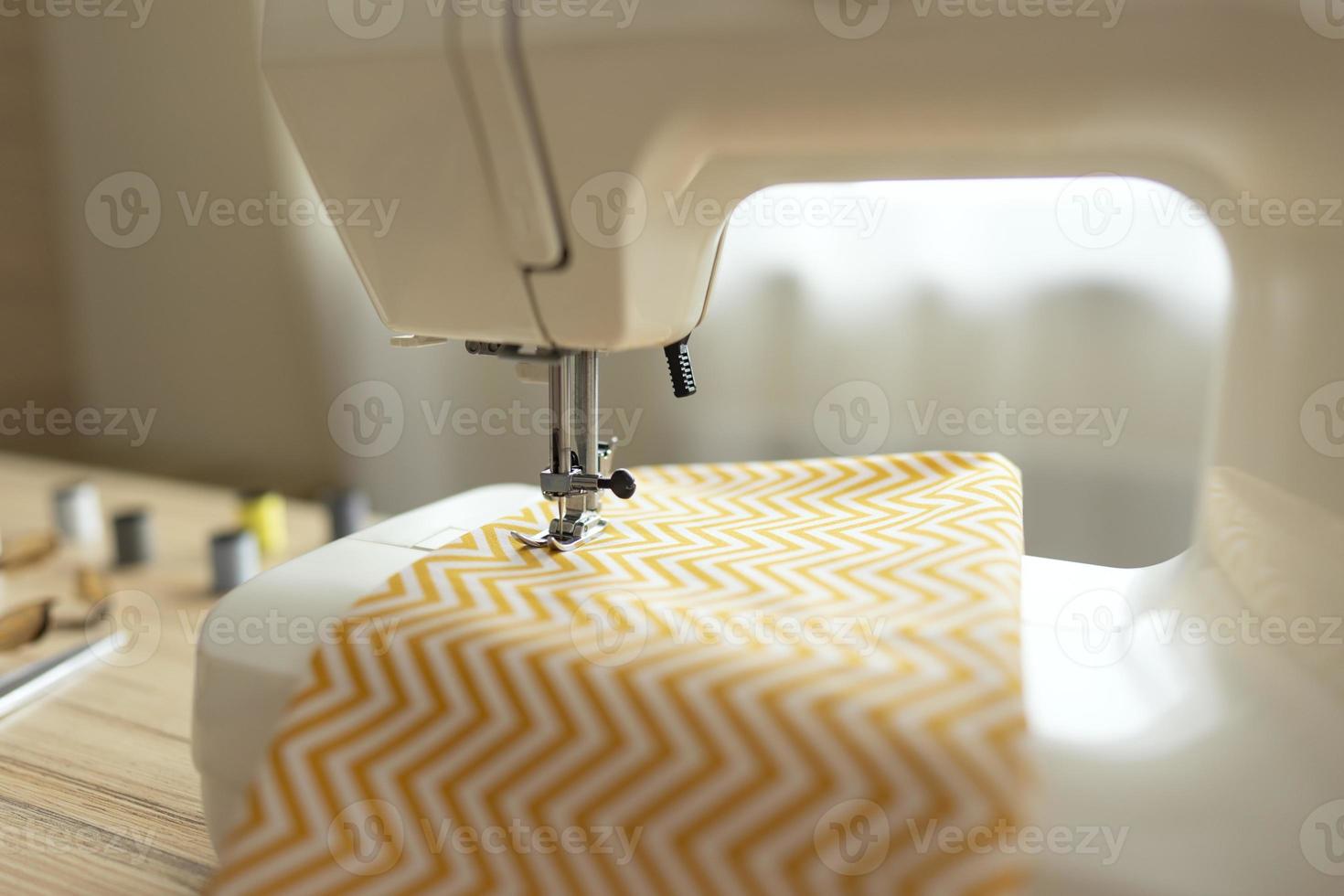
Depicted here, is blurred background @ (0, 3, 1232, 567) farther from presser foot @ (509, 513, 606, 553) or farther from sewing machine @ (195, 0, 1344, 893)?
presser foot @ (509, 513, 606, 553)

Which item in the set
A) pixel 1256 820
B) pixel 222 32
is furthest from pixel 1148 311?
pixel 222 32

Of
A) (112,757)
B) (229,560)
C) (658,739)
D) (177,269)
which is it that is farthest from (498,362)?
(658,739)

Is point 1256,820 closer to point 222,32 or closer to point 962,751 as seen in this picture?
point 962,751

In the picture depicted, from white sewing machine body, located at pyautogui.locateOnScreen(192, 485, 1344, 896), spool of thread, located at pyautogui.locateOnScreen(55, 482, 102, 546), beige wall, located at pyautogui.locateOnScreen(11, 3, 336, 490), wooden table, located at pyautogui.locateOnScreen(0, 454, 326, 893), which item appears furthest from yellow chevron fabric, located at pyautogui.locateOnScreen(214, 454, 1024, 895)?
beige wall, located at pyautogui.locateOnScreen(11, 3, 336, 490)

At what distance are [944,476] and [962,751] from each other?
1.11 ft

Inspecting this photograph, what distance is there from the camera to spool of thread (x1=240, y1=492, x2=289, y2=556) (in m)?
1.30

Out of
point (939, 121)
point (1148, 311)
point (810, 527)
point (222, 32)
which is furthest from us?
point (222, 32)

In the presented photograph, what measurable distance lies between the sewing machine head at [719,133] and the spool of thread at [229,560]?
62cm

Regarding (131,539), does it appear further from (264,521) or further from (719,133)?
(719,133)

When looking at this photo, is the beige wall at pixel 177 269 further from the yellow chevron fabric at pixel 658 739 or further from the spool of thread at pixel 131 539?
the yellow chevron fabric at pixel 658 739

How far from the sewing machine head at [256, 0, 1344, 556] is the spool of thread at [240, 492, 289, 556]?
766 millimetres

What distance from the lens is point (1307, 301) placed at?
53 centimetres

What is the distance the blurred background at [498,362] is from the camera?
1237 millimetres

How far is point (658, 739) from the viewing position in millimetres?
457
